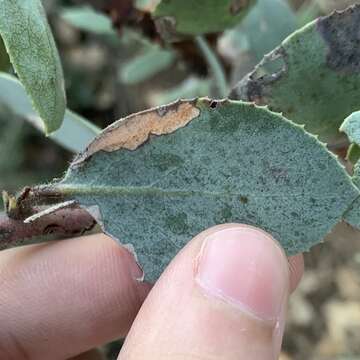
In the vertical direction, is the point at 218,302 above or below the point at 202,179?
below

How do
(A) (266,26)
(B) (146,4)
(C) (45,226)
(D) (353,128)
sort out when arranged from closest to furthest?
(D) (353,128)
(C) (45,226)
(A) (266,26)
(B) (146,4)

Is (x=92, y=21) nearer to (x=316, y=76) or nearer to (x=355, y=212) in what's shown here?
(x=316, y=76)

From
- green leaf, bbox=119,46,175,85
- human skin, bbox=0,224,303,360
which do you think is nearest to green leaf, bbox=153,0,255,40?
human skin, bbox=0,224,303,360

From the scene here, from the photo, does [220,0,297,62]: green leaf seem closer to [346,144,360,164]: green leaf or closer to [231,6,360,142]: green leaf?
[231,6,360,142]: green leaf

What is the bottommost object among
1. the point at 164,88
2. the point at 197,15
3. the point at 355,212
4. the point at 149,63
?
the point at 164,88

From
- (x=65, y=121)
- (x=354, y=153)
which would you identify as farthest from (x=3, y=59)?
(x=354, y=153)

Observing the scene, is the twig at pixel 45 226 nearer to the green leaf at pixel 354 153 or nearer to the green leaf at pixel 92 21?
the green leaf at pixel 354 153
